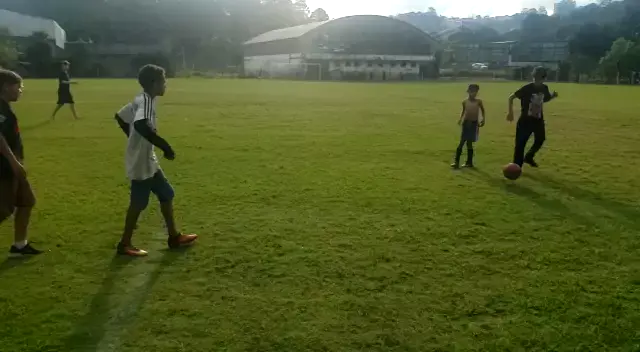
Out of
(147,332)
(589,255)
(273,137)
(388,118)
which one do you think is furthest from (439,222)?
(388,118)

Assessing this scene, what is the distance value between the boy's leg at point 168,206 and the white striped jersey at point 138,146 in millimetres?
166

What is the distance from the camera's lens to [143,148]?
501 centimetres

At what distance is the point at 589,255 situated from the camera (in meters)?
5.47

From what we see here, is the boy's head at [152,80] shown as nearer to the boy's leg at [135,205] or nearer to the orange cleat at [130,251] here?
the boy's leg at [135,205]

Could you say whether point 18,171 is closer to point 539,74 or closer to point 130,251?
point 130,251

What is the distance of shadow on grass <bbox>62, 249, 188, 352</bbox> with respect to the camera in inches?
146

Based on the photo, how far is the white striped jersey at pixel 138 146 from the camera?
194 inches

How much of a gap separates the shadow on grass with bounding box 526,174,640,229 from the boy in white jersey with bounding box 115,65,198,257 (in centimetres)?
503

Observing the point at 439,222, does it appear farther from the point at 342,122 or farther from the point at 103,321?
the point at 342,122

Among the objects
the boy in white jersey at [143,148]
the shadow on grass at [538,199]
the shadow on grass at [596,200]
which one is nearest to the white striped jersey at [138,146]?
the boy in white jersey at [143,148]

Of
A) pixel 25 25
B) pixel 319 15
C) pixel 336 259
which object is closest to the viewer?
pixel 336 259

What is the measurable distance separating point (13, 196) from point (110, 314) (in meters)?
1.56

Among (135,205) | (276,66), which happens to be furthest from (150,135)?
(276,66)

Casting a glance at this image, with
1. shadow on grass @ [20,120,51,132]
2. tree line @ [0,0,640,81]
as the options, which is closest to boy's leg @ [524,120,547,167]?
shadow on grass @ [20,120,51,132]
